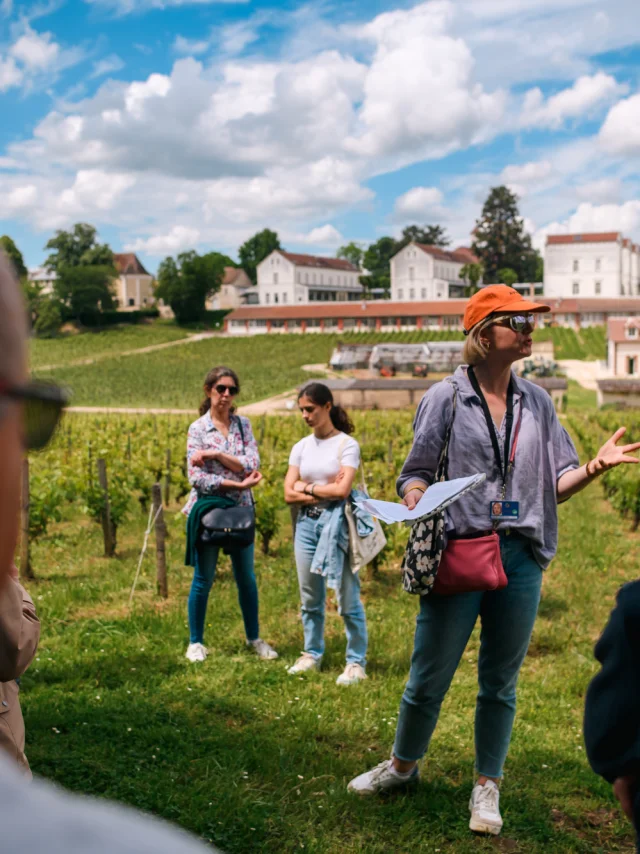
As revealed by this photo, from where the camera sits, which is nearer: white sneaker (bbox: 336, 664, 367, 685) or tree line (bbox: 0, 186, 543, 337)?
white sneaker (bbox: 336, 664, 367, 685)

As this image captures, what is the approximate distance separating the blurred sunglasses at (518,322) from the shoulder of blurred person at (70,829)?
293cm

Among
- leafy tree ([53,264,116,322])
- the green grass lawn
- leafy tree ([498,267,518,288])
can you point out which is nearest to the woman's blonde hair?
the green grass lawn

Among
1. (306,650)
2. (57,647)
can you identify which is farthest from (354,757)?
(57,647)

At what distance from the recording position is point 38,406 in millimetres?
766

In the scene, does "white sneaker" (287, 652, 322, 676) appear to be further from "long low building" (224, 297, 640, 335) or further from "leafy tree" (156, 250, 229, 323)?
"leafy tree" (156, 250, 229, 323)

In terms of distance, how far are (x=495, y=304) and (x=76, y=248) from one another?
304 ft

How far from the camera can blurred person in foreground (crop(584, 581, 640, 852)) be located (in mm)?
1392

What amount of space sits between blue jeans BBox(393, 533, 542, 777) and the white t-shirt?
1.89 m

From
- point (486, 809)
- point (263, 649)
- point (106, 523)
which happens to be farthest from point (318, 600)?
point (106, 523)

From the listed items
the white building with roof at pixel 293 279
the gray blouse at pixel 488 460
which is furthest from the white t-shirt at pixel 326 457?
the white building with roof at pixel 293 279

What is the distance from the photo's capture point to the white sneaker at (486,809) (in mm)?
3414

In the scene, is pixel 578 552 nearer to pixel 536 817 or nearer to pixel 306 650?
pixel 306 650

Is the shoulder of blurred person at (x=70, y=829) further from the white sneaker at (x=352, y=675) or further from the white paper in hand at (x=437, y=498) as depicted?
the white sneaker at (x=352, y=675)

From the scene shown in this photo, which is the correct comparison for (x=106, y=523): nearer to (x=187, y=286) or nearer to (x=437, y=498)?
(x=437, y=498)
